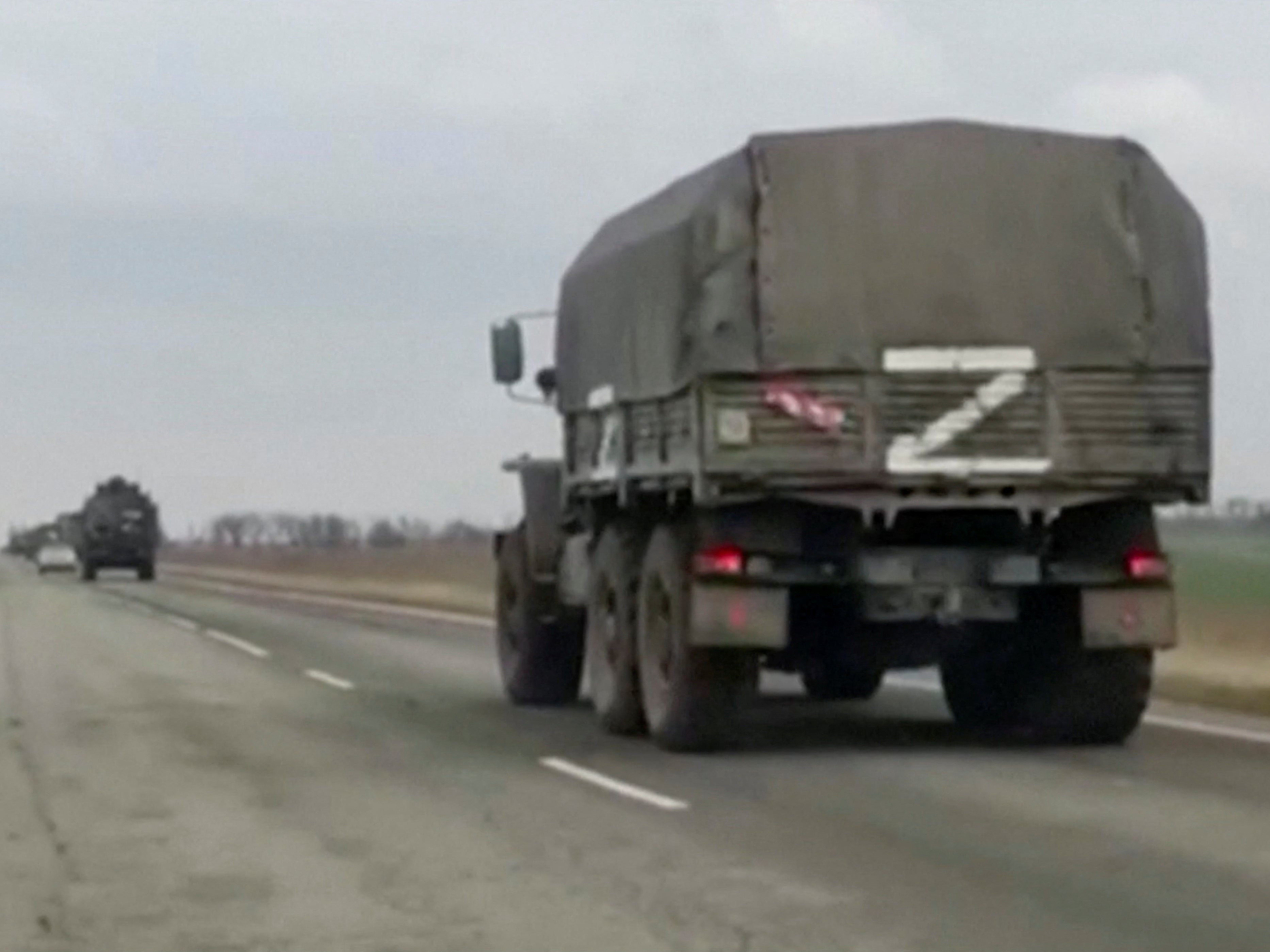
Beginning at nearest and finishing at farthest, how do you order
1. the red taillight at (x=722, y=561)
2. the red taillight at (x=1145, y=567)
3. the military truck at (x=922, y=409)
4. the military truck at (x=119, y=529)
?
1. the military truck at (x=922, y=409)
2. the red taillight at (x=722, y=561)
3. the red taillight at (x=1145, y=567)
4. the military truck at (x=119, y=529)

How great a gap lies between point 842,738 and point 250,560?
412 feet

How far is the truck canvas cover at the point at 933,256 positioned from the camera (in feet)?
59.7

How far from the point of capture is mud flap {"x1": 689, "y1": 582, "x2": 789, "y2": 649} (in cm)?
1800

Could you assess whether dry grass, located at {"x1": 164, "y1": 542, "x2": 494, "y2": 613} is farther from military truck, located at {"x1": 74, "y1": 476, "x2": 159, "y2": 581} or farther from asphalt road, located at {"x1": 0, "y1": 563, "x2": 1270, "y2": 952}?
asphalt road, located at {"x1": 0, "y1": 563, "x2": 1270, "y2": 952}

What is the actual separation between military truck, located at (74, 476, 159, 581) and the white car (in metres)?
26.1

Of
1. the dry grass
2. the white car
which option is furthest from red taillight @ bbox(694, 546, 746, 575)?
the white car

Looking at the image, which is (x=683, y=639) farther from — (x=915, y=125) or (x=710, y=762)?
(x=915, y=125)

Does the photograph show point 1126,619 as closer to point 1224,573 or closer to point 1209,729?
point 1209,729

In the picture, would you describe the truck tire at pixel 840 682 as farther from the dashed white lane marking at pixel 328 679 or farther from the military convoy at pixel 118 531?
the military convoy at pixel 118 531

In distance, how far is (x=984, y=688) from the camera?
21062 millimetres

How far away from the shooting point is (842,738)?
66.5ft

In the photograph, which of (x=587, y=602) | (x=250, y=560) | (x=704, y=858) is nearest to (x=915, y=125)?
(x=587, y=602)

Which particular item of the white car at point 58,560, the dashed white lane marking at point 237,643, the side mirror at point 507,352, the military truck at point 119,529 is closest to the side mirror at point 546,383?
the side mirror at point 507,352

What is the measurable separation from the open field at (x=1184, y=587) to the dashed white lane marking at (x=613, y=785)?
4280mm
